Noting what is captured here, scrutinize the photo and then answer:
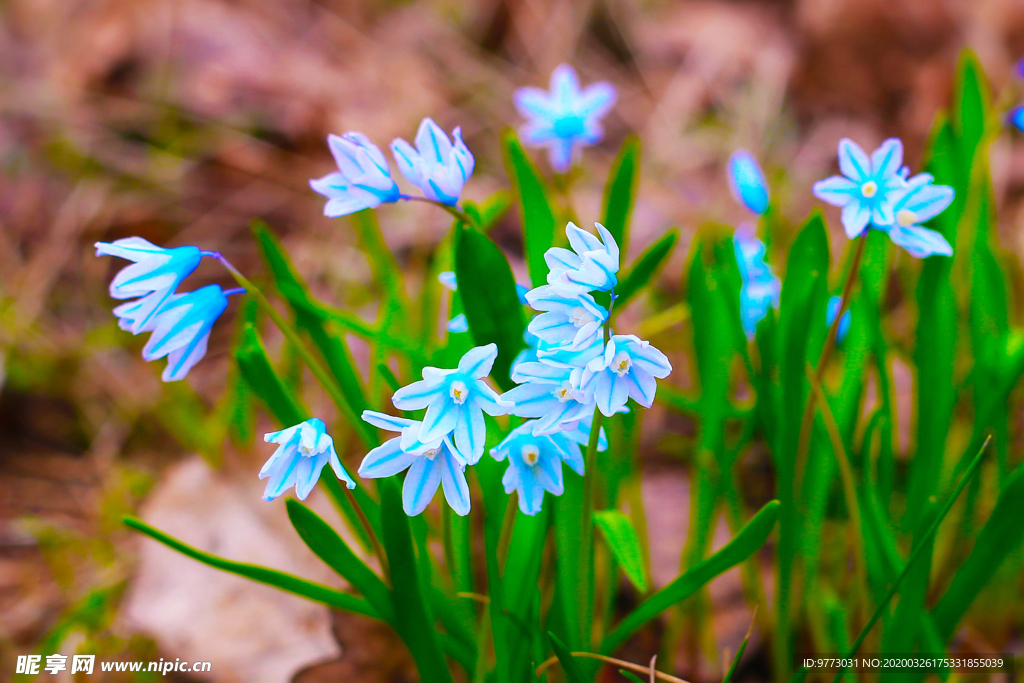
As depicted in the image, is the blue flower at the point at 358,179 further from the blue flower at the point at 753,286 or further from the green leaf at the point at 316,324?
the blue flower at the point at 753,286

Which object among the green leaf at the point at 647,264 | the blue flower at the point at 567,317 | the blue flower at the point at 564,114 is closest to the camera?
the blue flower at the point at 567,317

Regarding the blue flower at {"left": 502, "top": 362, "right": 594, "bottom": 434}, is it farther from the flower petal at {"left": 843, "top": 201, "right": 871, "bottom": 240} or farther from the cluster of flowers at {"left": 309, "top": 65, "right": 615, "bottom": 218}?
the flower petal at {"left": 843, "top": 201, "right": 871, "bottom": 240}

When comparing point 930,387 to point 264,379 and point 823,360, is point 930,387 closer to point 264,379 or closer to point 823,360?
point 823,360

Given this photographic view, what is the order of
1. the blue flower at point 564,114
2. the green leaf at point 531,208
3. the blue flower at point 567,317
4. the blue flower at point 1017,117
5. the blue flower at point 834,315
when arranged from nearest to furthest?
the blue flower at point 567,317 → the green leaf at point 531,208 → the blue flower at point 834,315 → the blue flower at point 1017,117 → the blue flower at point 564,114

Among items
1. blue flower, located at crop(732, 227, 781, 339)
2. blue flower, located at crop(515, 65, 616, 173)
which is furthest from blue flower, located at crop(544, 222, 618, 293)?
blue flower, located at crop(515, 65, 616, 173)

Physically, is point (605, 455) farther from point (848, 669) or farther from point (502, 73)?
point (502, 73)

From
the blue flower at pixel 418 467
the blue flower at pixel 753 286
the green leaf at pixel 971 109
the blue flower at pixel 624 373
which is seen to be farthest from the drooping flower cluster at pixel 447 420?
the green leaf at pixel 971 109

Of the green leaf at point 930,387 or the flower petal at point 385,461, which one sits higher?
the green leaf at point 930,387
